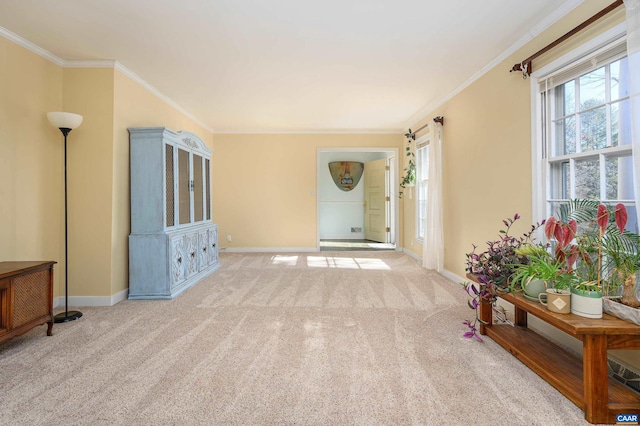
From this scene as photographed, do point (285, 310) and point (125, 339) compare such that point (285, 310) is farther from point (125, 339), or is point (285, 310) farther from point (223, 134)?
point (223, 134)

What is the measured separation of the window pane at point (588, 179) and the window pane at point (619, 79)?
418 mm

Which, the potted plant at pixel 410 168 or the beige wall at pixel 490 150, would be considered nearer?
the beige wall at pixel 490 150

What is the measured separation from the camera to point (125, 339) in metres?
2.46

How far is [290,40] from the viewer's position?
285 cm

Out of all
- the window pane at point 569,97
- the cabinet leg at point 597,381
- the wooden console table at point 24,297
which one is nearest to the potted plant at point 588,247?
the cabinet leg at point 597,381

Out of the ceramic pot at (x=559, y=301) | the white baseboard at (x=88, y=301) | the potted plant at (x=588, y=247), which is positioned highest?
the potted plant at (x=588, y=247)

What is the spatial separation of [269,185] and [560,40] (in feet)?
16.6

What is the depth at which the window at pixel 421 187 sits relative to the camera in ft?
17.4

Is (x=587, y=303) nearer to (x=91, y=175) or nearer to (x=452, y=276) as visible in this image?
(x=452, y=276)

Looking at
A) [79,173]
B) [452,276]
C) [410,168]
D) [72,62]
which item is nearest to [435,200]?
[452,276]

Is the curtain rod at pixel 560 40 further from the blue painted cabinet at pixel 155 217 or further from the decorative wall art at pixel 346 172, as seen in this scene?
the decorative wall art at pixel 346 172

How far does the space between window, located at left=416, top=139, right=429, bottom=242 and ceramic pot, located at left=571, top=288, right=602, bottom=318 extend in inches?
143

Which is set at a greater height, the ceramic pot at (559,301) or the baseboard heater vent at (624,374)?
the ceramic pot at (559,301)

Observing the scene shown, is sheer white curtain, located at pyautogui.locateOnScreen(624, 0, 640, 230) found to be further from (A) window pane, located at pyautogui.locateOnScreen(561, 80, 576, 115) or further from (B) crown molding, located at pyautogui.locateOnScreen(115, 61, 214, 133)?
(B) crown molding, located at pyautogui.locateOnScreen(115, 61, 214, 133)
